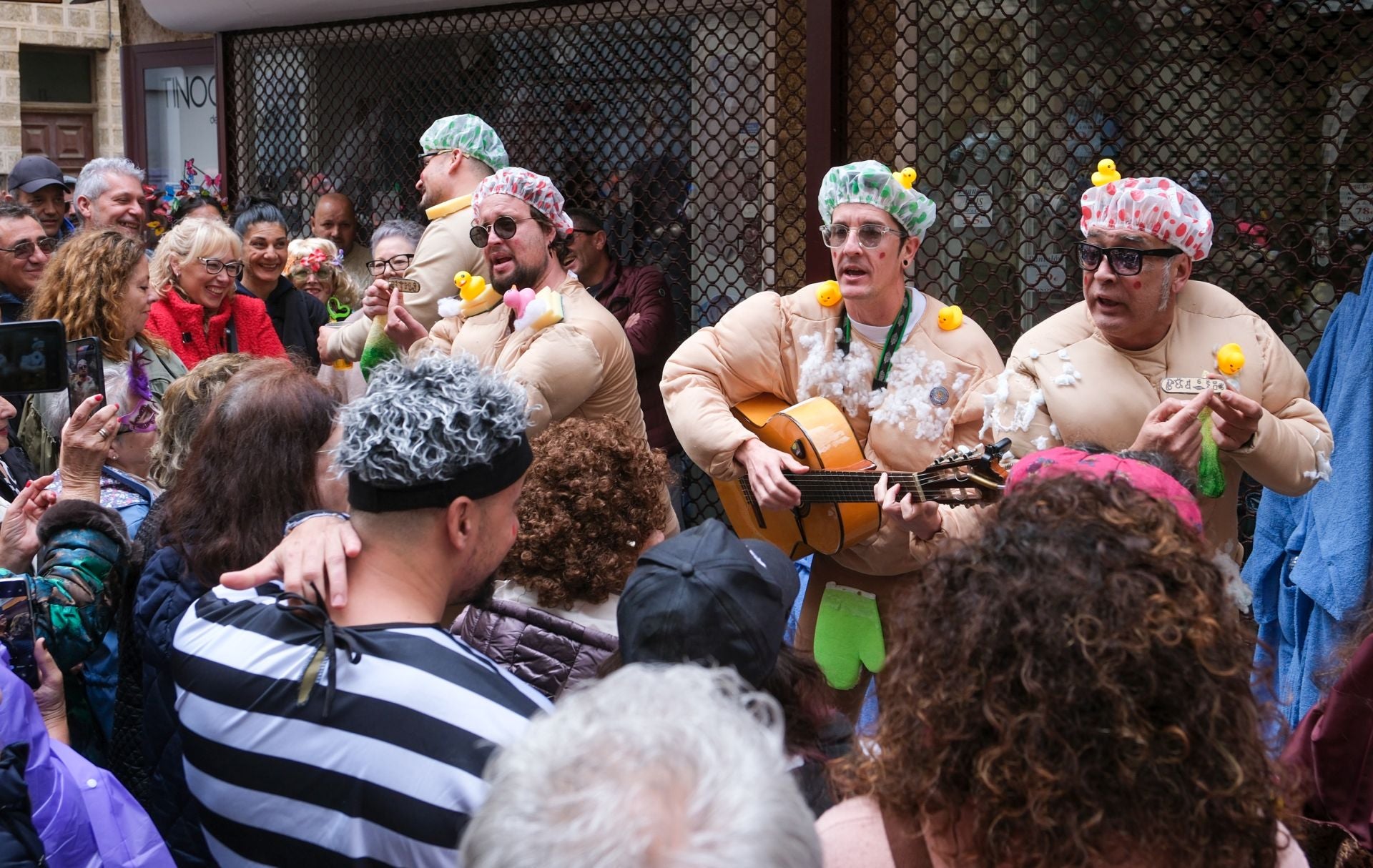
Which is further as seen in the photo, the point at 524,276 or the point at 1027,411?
the point at 524,276

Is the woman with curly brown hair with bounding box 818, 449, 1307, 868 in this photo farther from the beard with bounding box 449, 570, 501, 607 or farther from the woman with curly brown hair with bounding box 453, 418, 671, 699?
the woman with curly brown hair with bounding box 453, 418, 671, 699

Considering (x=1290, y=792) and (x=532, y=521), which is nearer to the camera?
(x=1290, y=792)

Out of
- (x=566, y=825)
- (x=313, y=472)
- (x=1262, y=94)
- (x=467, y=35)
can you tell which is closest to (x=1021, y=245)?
(x=1262, y=94)

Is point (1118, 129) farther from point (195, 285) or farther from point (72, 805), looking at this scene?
point (72, 805)

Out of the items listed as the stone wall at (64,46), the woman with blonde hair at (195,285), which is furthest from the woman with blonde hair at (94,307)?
the stone wall at (64,46)

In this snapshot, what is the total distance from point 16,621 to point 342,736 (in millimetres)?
1020

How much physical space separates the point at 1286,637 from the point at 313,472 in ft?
10.1

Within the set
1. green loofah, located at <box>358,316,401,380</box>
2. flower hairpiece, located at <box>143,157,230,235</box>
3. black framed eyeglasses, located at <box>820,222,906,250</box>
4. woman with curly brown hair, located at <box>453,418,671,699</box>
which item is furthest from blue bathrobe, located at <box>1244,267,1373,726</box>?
flower hairpiece, located at <box>143,157,230,235</box>

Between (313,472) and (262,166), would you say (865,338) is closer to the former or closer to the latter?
(313,472)

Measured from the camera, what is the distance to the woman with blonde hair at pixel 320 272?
6402mm

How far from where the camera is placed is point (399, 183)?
6.84 meters

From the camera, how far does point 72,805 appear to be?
2.10 metres

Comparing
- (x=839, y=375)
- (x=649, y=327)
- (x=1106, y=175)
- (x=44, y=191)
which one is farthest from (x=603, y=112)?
(x=1106, y=175)

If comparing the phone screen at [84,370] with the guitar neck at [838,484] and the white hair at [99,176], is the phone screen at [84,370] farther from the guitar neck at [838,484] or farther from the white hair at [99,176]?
the white hair at [99,176]
